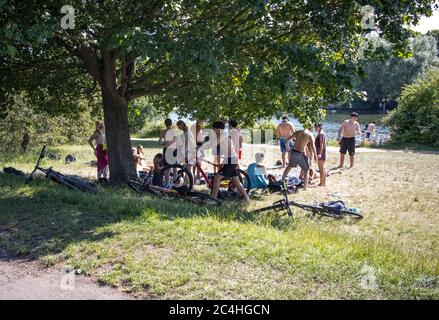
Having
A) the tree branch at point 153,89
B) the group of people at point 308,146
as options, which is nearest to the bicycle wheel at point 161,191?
the tree branch at point 153,89

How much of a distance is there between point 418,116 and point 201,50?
21636 millimetres

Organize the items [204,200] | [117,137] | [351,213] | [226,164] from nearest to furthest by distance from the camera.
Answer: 1. [351,213]
2. [204,200]
3. [226,164]
4. [117,137]

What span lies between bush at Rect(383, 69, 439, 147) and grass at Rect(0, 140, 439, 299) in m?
17.4

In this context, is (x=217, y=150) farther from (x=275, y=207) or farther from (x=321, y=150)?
(x=321, y=150)

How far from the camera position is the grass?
429 centimetres

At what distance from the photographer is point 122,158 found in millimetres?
11219

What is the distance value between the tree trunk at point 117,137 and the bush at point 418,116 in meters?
18.9

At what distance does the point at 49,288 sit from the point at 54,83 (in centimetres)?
824

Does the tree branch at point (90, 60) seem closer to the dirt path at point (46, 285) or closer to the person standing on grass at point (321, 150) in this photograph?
the person standing on grass at point (321, 150)

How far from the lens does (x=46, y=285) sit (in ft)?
14.7

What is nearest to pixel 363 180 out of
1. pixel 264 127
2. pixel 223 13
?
pixel 223 13

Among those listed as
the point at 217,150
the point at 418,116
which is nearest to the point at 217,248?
the point at 217,150

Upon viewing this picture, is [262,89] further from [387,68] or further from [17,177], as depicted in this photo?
[387,68]

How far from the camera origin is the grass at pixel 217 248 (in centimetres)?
429
